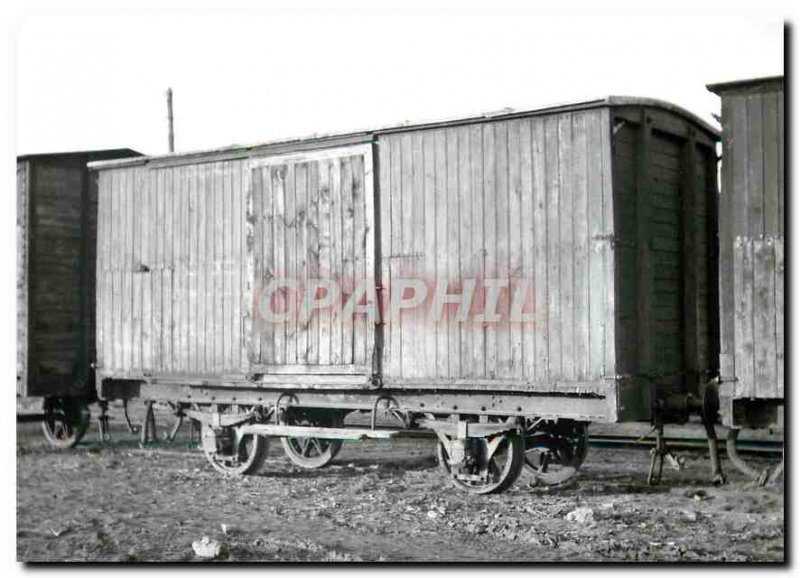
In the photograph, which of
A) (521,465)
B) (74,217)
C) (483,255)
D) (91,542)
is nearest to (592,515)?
(521,465)

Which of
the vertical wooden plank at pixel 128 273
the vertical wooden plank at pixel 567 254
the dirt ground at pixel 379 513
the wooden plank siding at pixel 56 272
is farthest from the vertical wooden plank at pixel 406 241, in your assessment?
the wooden plank siding at pixel 56 272

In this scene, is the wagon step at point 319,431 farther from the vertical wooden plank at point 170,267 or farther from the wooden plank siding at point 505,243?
the vertical wooden plank at point 170,267

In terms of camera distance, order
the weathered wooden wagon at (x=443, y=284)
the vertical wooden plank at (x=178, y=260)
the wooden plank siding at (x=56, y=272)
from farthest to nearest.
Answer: the wooden plank siding at (x=56, y=272) → the vertical wooden plank at (x=178, y=260) → the weathered wooden wagon at (x=443, y=284)

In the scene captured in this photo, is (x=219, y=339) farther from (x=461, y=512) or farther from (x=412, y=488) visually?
(x=461, y=512)

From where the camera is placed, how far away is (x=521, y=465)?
9.30 m

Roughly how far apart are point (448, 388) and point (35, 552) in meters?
3.97

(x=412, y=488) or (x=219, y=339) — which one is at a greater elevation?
(x=219, y=339)

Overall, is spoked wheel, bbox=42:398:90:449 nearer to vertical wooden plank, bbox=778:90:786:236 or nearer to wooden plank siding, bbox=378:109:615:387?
wooden plank siding, bbox=378:109:615:387

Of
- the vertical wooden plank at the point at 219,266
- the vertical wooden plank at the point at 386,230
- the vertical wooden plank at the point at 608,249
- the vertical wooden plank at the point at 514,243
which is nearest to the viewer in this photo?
the vertical wooden plank at the point at 608,249

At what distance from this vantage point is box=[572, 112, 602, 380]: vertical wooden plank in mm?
8391

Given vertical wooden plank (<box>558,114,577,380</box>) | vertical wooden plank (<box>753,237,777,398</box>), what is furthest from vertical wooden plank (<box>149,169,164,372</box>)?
vertical wooden plank (<box>753,237,777,398</box>)

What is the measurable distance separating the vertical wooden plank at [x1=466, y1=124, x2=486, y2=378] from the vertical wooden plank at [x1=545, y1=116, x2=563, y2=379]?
0.68 meters

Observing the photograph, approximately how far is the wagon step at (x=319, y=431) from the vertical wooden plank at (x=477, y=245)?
1.19 meters

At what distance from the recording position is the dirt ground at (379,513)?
736 centimetres
